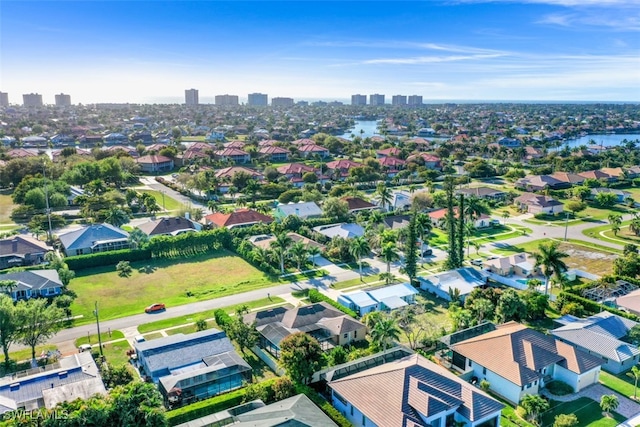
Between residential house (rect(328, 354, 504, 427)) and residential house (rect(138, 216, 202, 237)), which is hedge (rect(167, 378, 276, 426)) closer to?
residential house (rect(328, 354, 504, 427))

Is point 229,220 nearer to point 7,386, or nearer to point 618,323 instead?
point 7,386

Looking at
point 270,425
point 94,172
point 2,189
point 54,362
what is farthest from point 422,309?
point 2,189

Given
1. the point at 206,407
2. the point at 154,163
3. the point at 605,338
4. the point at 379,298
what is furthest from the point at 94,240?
the point at 154,163

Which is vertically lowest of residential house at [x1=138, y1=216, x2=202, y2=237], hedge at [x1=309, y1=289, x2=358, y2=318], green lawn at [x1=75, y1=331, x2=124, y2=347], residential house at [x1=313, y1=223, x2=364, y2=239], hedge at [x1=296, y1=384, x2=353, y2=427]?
green lawn at [x1=75, y1=331, x2=124, y2=347]

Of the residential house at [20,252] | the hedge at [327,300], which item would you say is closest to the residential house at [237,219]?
the residential house at [20,252]

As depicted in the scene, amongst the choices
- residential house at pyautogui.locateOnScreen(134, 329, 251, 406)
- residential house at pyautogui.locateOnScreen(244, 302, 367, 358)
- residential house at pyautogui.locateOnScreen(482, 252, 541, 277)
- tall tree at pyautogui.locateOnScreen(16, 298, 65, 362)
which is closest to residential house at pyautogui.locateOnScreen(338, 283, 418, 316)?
residential house at pyautogui.locateOnScreen(244, 302, 367, 358)

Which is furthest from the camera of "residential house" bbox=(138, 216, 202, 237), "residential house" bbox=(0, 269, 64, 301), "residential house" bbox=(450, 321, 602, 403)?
"residential house" bbox=(138, 216, 202, 237)

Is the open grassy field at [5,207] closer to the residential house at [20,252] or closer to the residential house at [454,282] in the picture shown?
the residential house at [20,252]
